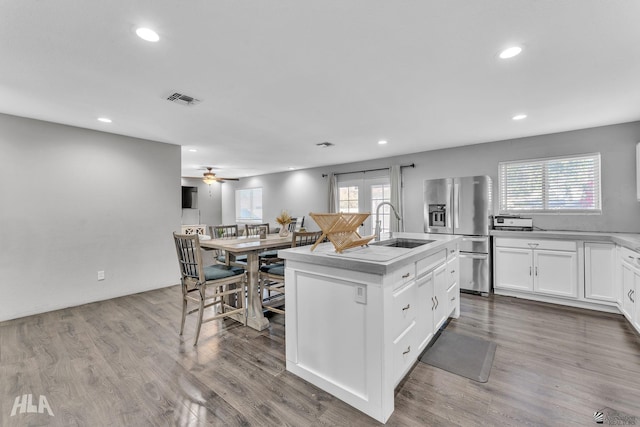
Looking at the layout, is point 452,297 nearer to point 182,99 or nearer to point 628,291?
point 628,291

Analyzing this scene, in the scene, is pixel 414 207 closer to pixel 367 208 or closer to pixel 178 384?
pixel 367 208

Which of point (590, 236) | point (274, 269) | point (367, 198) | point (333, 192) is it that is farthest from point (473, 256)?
point (333, 192)

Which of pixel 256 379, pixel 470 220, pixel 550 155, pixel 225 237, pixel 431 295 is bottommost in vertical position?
pixel 256 379

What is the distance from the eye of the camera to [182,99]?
9.07 feet

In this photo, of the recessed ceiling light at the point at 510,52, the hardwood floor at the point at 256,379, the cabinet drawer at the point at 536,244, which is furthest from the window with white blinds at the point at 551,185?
the recessed ceiling light at the point at 510,52

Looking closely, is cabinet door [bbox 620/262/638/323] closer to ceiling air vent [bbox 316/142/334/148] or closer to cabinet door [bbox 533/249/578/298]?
cabinet door [bbox 533/249/578/298]

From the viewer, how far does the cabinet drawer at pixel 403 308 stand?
1699 millimetres

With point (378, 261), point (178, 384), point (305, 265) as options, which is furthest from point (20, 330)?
point (378, 261)

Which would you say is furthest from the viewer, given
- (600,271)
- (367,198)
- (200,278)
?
(367,198)

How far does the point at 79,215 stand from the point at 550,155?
693 cm

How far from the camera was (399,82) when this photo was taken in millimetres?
2432

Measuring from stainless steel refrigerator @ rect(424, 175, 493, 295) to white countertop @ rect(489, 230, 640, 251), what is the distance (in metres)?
0.25

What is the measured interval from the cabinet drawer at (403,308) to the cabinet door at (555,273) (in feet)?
9.29

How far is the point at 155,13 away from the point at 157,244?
150 inches
